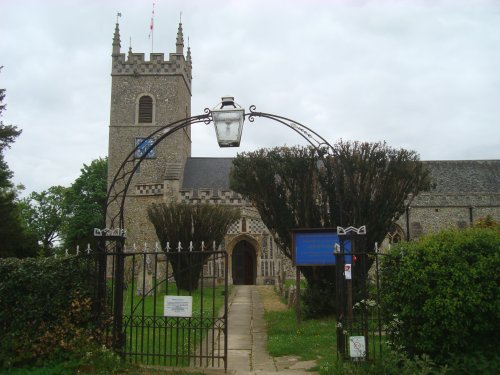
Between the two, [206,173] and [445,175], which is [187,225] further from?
[445,175]

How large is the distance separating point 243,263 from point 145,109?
11478 mm

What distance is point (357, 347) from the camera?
7.08m

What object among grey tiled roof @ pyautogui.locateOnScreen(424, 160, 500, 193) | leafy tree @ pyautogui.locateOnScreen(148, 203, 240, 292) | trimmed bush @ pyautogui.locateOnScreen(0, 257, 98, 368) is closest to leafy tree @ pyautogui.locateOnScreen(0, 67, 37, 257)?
leafy tree @ pyautogui.locateOnScreen(148, 203, 240, 292)

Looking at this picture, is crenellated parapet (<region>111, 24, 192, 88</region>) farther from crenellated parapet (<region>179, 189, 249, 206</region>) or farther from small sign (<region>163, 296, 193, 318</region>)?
small sign (<region>163, 296, 193, 318</region>)

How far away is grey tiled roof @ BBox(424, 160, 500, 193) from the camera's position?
107 feet

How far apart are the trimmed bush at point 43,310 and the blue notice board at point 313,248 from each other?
517cm

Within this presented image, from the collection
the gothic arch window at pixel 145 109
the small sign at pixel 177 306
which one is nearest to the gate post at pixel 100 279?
the small sign at pixel 177 306

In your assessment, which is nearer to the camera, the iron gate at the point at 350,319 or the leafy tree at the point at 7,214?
the iron gate at the point at 350,319

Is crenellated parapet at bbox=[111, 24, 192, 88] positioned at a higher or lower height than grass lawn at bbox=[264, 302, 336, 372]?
higher

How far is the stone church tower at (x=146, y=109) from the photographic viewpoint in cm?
3092

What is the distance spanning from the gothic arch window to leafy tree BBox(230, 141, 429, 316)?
61.4 feet

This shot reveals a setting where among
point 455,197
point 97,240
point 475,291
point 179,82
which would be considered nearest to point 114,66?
point 179,82

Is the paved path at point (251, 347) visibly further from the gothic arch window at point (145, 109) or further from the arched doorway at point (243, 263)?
the gothic arch window at point (145, 109)

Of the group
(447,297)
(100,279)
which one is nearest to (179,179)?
(100,279)
